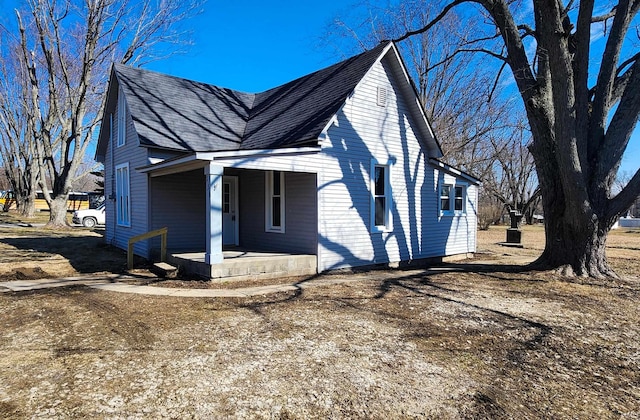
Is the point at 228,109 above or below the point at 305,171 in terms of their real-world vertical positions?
above

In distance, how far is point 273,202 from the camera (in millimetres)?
11367

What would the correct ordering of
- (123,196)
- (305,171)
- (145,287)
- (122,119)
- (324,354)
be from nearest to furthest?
(324,354), (145,287), (305,171), (122,119), (123,196)

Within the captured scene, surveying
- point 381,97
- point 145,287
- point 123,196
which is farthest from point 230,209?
point 381,97

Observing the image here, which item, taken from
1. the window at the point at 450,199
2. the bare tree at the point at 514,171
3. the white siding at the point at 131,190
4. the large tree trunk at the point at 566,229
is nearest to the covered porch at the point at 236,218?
the white siding at the point at 131,190

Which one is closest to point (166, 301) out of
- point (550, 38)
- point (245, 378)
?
point (245, 378)

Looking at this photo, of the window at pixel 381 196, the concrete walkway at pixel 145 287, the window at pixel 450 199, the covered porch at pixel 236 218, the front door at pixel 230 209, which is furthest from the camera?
the window at pixel 450 199

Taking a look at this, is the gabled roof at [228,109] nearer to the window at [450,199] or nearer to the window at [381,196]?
Result: the window at [381,196]

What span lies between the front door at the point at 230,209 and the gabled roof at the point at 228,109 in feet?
3.55

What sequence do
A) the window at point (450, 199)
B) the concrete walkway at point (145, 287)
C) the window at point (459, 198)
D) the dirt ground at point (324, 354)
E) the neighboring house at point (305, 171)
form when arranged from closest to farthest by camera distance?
the dirt ground at point (324, 354), the concrete walkway at point (145, 287), the neighboring house at point (305, 171), the window at point (450, 199), the window at point (459, 198)

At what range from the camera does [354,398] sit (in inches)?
144

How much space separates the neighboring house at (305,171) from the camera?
10.4 meters

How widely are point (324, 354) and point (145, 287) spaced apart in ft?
16.4

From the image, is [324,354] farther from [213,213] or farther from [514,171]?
[514,171]

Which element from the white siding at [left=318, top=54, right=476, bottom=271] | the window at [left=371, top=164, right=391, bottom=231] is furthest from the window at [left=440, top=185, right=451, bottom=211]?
the window at [left=371, top=164, right=391, bottom=231]
